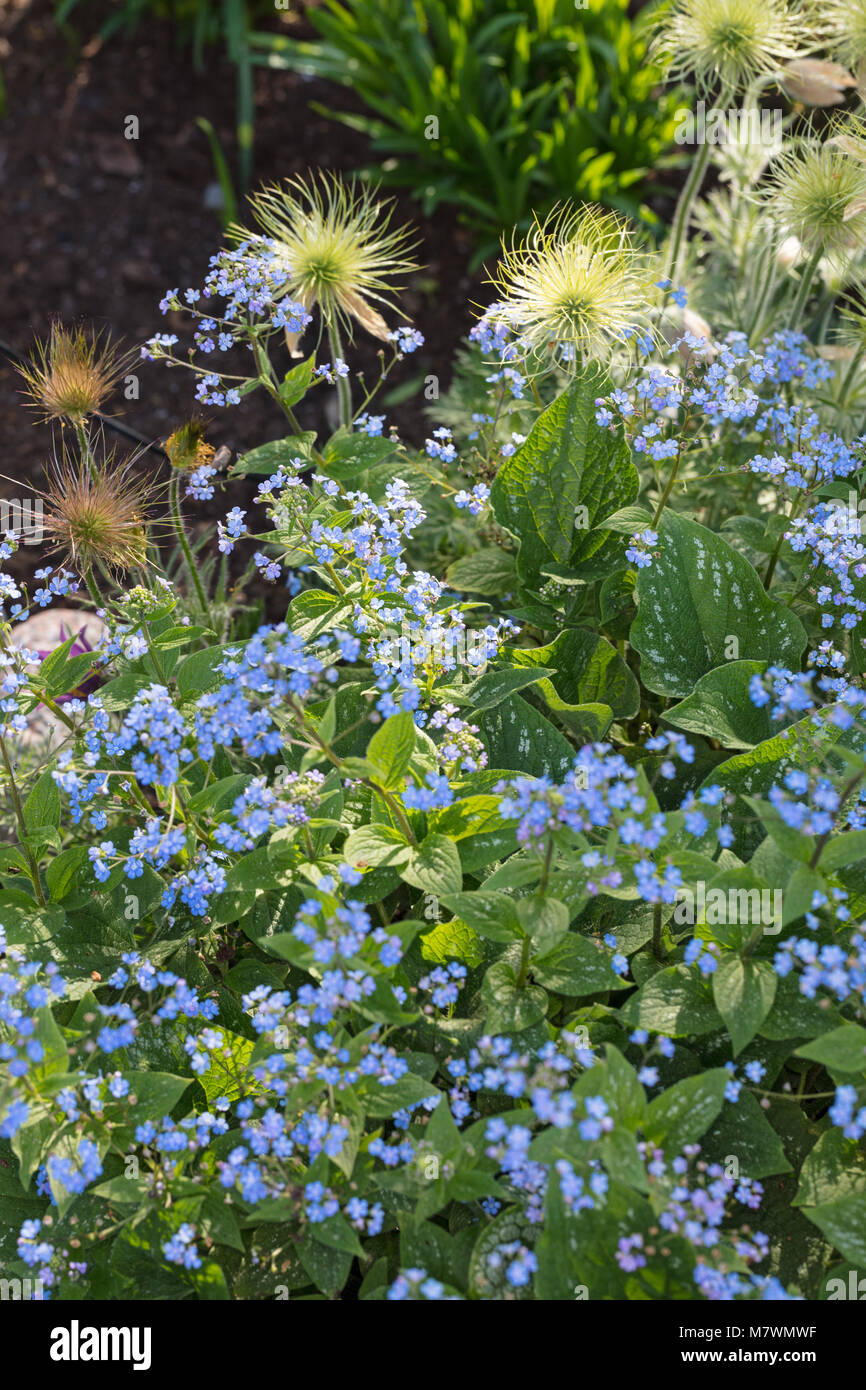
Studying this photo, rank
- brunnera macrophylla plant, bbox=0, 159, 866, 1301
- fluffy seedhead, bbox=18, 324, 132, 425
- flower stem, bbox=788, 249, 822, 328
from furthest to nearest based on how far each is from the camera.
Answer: flower stem, bbox=788, 249, 822, 328 → fluffy seedhead, bbox=18, 324, 132, 425 → brunnera macrophylla plant, bbox=0, 159, 866, 1301

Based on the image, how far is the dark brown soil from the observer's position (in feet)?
14.1

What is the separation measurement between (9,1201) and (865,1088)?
1.37 m

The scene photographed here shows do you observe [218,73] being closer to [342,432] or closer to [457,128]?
[457,128]

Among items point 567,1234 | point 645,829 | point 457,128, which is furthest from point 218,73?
point 567,1234

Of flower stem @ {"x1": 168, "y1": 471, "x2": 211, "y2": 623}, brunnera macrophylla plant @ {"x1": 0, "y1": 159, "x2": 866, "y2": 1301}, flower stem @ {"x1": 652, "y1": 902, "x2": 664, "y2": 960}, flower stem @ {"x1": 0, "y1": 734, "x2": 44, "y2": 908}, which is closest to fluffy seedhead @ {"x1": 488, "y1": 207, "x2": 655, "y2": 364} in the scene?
brunnera macrophylla plant @ {"x1": 0, "y1": 159, "x2": 866, "y2": 1301}

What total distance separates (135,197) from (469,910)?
Result: 13.2 feet

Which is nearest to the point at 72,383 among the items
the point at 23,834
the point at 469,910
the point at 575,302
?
the point at 23,834

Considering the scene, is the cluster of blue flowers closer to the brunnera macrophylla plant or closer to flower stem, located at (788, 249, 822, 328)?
the brunnera macrophylla plant

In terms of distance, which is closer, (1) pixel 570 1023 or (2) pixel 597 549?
(1) pixel 570 1023

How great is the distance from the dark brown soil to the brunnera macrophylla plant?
6.36 ft

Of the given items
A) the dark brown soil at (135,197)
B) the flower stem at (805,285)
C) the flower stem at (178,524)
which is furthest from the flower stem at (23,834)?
the dark brown soil at (135,197)

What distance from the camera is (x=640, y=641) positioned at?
2.29 meters

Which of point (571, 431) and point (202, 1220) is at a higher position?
point (571, 431)

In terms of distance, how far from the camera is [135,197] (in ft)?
15.6
